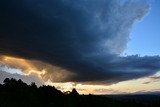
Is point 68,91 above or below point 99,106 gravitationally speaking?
above

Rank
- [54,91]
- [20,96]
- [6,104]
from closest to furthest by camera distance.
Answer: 1. [6,104]
2. [20,96]
3. [54,91]

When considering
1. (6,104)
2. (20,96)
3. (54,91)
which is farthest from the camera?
(54,91)

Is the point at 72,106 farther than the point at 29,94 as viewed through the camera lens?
No

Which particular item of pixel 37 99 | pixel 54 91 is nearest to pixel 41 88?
pixel 54 91

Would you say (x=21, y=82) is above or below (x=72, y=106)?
above

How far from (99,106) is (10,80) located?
57.7m

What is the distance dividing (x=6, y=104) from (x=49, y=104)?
21673 mm

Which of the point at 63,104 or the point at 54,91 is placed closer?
the point at 63,104

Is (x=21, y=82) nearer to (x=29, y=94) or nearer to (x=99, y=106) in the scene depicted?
(x=29, y=94)

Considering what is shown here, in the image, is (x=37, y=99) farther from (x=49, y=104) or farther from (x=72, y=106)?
(x=72, y=106)

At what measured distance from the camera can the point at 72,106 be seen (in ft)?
493

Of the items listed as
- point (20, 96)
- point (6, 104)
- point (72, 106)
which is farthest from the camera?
point (20, 96)

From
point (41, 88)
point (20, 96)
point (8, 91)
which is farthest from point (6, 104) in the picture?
point (41, 88)

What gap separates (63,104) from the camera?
152750mm
